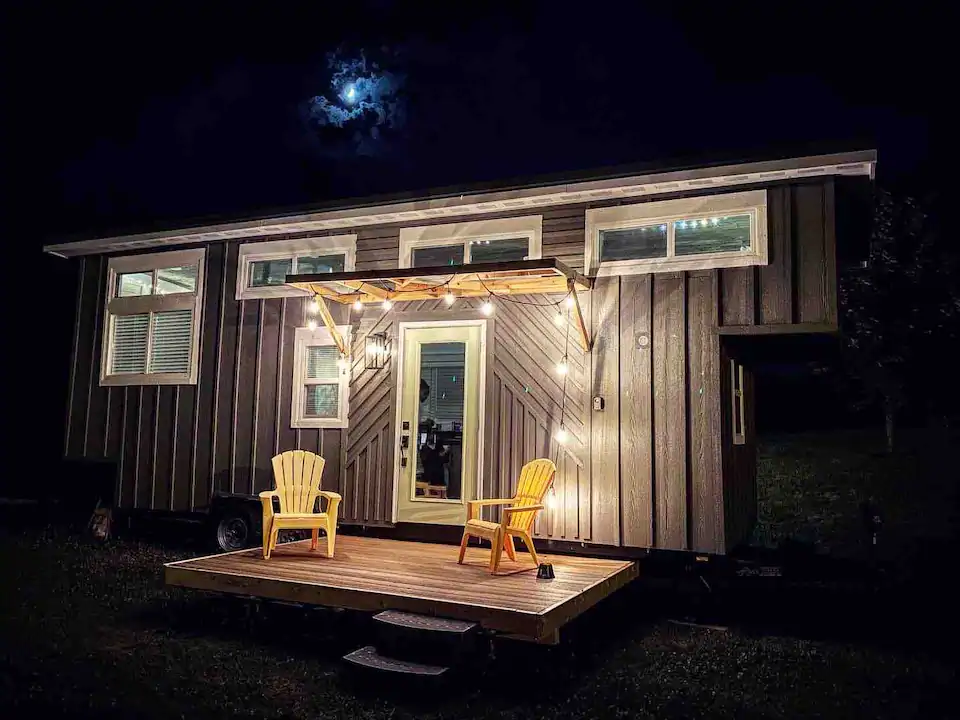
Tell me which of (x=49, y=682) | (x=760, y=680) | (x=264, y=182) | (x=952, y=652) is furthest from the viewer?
(x=264, y=182)

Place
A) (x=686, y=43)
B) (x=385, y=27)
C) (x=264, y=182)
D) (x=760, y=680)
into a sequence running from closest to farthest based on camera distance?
(x=760, y=680), (x=385, y=27), (x=264, y=182), (x=686, y=43)

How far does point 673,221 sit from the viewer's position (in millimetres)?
6176

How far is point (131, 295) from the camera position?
8.81 m

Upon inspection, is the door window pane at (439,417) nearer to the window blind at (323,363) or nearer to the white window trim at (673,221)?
the window blind at (323,363)

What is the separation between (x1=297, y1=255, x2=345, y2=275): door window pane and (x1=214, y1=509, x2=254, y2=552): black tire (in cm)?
264

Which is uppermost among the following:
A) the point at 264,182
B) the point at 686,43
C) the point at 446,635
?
the point at 686,43

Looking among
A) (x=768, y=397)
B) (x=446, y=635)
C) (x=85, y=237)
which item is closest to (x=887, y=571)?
(x=446, y=635)

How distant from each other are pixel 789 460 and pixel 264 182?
987 inches

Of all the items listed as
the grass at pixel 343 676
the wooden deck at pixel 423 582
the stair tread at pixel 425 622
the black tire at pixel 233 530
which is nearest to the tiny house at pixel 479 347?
the black tire at pixel 233 530

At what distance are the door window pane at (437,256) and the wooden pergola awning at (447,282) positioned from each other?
396 mm

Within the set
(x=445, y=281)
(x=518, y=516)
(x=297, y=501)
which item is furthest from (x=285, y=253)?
(x=518, y=516)

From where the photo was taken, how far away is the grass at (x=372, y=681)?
155 inches

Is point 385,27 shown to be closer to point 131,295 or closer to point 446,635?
point 131,295

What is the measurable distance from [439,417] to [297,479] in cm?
146
